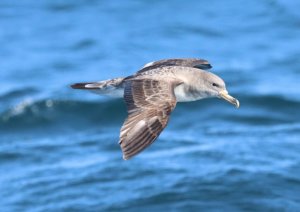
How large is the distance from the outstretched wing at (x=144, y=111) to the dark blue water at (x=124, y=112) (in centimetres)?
419

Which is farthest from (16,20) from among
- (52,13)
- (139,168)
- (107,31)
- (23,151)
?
(139,168)

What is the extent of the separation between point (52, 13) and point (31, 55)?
316cm

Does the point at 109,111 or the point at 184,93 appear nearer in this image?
the point at 184,93

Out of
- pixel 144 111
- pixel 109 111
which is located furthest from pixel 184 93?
pixel 109 111

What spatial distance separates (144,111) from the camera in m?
10.4

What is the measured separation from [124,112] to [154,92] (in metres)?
7.89

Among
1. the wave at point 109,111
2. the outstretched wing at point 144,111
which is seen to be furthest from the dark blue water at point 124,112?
the outstretched wing at point 144,111

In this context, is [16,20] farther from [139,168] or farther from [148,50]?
[139,168]

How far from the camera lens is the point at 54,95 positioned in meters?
19.4

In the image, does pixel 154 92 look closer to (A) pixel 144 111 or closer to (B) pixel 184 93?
(A) pixel 144 111

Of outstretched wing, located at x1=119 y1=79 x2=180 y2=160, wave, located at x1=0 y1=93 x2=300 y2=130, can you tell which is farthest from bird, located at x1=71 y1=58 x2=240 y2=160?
wave, located at x1=0 y1=93 x2=300 y2=130

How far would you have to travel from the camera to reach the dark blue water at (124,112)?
15367 mm

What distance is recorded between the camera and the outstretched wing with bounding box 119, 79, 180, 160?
33.0 ft

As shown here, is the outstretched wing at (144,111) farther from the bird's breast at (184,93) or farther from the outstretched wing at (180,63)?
the outstretched wing at (180,63)
